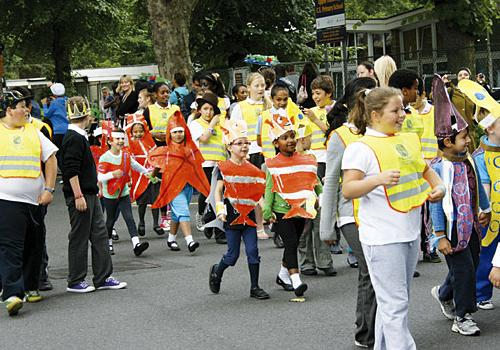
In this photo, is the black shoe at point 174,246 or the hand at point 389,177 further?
the black shoe at point 174,246

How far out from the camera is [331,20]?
53.4 ft

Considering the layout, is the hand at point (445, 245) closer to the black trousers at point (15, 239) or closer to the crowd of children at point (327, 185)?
the crowd of children at point (327, 185)

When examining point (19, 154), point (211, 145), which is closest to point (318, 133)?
point (211, 145)

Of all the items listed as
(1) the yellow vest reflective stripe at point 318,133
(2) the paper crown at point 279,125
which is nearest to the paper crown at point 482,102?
(2) the paper crown at point 279,125

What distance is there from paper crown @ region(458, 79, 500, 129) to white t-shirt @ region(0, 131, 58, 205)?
4153mm

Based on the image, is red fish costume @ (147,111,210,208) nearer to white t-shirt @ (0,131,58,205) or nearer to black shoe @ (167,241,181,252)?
black shoe @ (167,241,181,252)

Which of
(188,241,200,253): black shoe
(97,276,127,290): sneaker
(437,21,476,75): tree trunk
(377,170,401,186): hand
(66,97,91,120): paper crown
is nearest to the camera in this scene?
(377,170,401,186): hand

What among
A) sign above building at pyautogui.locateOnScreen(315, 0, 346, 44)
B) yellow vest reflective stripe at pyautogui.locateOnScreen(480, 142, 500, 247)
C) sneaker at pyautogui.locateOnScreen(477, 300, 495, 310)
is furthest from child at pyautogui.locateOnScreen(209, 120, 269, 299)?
sign above building at pyautogui.locateOnScreen(315, 0, 346, 44)

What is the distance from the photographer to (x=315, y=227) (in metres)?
10.4

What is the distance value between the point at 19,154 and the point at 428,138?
13.7 ft

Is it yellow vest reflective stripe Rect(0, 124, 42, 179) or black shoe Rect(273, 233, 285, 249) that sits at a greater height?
yellow vest reflective stripe Rect(0, 124, 42, 179)

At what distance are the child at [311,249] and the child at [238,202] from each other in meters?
0.87

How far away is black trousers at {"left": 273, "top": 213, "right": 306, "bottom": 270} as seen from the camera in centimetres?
908

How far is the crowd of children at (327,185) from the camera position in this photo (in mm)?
6051
